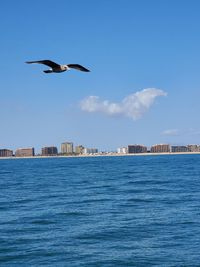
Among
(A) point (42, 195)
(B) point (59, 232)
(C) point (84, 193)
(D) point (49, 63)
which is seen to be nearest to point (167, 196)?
(C) point (84, 193)

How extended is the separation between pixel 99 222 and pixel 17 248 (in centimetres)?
1054

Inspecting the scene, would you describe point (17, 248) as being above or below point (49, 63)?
below

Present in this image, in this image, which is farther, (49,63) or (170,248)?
(170,248)

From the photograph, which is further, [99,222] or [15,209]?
[15,209]

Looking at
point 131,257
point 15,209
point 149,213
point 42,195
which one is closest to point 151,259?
point 131,257

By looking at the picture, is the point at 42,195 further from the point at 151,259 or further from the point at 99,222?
the point at 151,259

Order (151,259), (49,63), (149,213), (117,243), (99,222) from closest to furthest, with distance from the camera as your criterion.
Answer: (49,63) < (151,259) < (117,243) < (99,222) < (149,213)

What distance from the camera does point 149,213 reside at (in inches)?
1802

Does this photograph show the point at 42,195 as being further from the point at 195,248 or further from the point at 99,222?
the point at 195,248

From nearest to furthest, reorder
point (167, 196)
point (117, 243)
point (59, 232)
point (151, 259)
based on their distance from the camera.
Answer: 1. point (151, 259)
2. point (117, 243)
3. point (59, 232)
4. point (167, 196)

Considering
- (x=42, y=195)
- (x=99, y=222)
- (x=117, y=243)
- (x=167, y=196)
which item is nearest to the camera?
(x=117, y=243)

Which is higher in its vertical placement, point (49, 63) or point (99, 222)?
point (49, 63)

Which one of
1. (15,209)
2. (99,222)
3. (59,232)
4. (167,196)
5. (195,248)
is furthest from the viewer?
(167,196)

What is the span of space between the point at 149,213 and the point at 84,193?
21.9 metres
